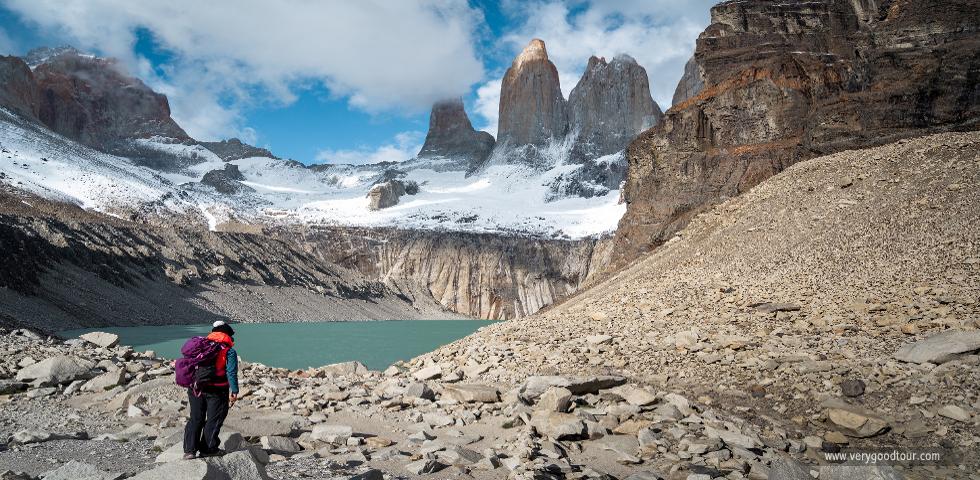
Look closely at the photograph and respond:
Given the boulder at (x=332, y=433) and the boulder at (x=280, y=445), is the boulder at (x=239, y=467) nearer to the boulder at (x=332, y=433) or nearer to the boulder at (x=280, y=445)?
the boulder at (x=280, y=445)

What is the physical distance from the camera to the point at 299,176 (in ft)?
499

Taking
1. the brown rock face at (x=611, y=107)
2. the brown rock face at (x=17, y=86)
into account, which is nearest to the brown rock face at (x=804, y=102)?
the brown rock face at (x=611, y=107)

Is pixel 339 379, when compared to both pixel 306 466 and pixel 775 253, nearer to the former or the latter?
pixel 306 466

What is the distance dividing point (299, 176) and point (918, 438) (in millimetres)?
156070

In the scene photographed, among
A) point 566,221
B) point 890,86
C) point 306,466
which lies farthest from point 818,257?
point 566,221

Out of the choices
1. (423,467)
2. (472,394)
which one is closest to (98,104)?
(472,394)

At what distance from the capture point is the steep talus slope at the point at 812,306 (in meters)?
7.99

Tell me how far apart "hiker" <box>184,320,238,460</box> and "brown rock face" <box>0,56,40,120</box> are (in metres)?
135

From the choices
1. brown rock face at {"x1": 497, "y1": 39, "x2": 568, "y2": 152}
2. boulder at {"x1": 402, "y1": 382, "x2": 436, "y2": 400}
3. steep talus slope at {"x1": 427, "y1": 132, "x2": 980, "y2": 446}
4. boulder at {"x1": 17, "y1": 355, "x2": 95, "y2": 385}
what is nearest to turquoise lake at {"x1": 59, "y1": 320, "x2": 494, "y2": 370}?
boulder at {"x1": 17, "y1": 355, "x2": 95, "y2": 385}

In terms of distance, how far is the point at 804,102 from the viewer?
24.7m

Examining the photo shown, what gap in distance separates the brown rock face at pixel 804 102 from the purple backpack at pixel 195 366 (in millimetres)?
20002

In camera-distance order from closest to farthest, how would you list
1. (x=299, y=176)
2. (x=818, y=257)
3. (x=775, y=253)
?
1. (x=818, y=257)
2. (x=775, y=253)
3. (x=299, y=176)

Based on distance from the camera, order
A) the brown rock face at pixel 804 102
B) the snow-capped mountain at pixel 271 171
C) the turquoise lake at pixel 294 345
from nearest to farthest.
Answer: the brown rock face at pixel 804 102 < the turquoise lake at pixel 294 345 < the snow-capped mountain at pixel 271 171

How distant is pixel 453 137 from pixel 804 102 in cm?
14795
